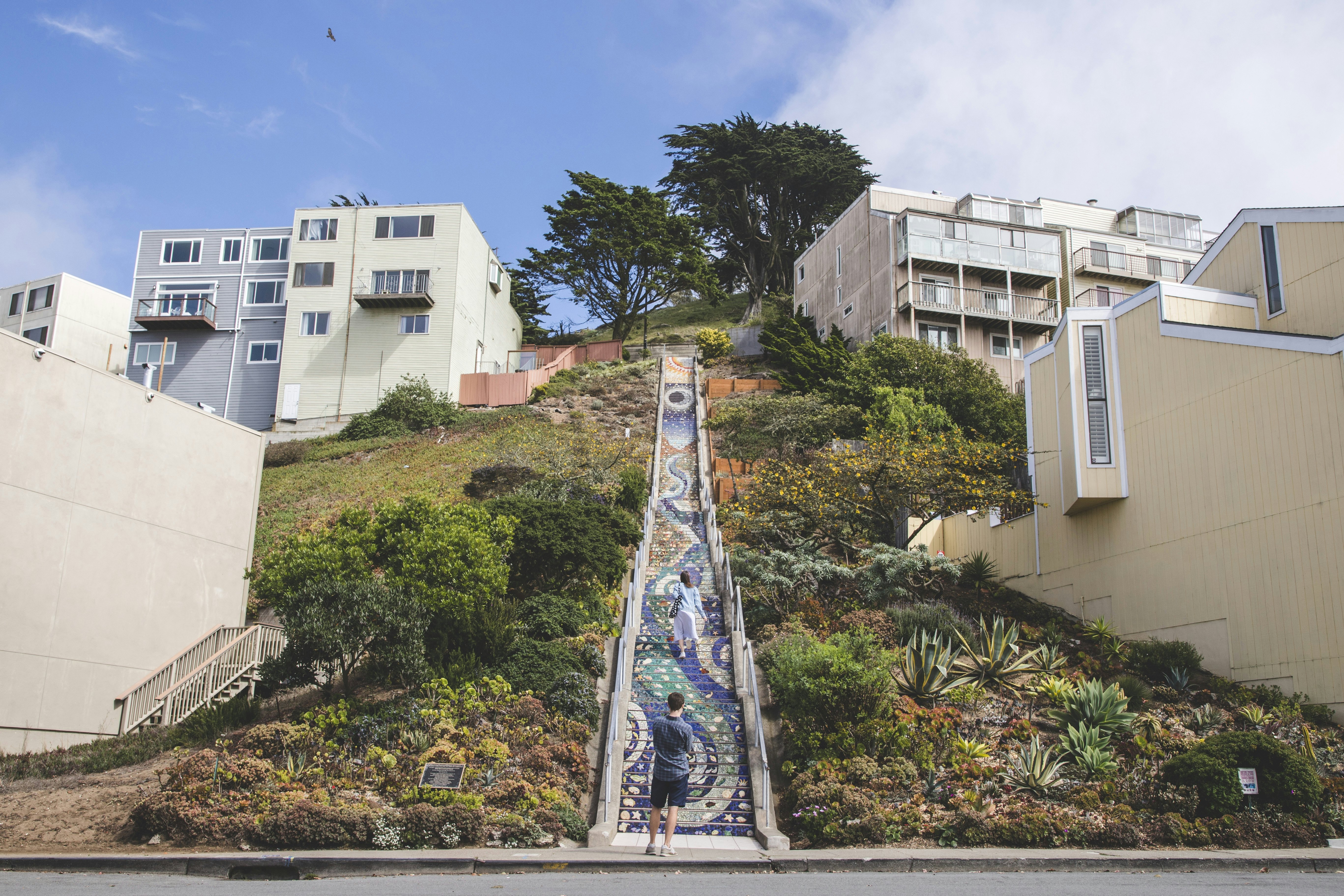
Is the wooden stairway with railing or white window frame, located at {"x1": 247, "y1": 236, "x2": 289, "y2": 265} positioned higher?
white window frame, located at {"x1": 247, "y1": 236, "x2": 289, "y2": 265}

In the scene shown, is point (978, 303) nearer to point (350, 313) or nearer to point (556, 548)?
point (350, 313)

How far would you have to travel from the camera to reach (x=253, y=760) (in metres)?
11.6

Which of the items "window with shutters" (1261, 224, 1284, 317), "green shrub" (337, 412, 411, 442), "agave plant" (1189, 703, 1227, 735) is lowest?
"agave plant" (1189, 703, 1227, 735)

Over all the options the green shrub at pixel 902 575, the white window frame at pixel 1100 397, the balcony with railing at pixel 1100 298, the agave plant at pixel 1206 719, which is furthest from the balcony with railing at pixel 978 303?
the agave plant at pixel 1206 719

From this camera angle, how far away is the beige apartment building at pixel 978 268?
134 feet

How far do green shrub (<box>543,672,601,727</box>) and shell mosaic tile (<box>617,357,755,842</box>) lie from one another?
0.56 metres

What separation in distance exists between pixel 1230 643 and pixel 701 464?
19.3m

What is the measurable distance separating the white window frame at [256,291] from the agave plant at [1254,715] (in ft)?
135

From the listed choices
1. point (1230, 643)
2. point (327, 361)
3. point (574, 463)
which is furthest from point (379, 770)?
point (327, 361)

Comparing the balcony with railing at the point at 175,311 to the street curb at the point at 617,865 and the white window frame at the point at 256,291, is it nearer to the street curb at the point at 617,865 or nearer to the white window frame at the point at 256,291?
the white window frame at the point at 256,291

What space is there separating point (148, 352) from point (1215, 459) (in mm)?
43791

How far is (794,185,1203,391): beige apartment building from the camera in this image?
40.8 m

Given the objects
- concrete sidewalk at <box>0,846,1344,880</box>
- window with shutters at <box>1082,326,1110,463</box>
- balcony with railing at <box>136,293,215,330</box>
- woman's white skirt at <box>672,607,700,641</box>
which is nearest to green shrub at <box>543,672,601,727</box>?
woman's white skirt at <box>672,607,700,641</box>

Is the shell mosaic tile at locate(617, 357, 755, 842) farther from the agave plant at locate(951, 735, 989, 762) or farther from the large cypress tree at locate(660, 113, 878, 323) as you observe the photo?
the large cypress tree at locate(660, 113, 878, 323)
